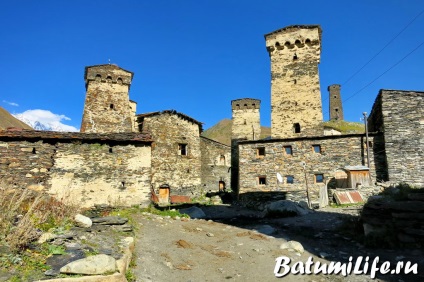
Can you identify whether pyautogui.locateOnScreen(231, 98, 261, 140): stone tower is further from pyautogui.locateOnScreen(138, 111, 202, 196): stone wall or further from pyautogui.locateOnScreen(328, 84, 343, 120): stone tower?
pyautogui.locateOnScreen(328, 84, 343, 120): stone tower

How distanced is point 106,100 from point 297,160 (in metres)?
16.0

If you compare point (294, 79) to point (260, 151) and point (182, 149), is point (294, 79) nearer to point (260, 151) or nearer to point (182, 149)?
point (260, 151)

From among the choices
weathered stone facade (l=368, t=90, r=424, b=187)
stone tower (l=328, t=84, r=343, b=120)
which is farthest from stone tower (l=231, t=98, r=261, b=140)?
stone tower (l=328, t=84, r=343, b=120)

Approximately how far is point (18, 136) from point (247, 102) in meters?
25.1

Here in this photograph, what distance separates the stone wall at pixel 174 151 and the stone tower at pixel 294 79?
A: 24.5 feet

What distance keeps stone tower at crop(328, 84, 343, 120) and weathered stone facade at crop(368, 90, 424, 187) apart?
34901 millimetres

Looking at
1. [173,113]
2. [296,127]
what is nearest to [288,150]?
[296,127]

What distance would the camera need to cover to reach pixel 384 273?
22.6 ft

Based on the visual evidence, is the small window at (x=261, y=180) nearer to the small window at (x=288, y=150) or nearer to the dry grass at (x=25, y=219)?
the small window at (x=288, y=150)

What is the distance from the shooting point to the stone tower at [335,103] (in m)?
53.2

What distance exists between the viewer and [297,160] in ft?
69.9

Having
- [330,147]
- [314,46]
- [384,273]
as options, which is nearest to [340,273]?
[384,273]

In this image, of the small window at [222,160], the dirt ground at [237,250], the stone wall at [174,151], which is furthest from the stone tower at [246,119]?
the dirt ground at [237,250]

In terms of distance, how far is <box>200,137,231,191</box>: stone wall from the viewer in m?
→ 28.2
